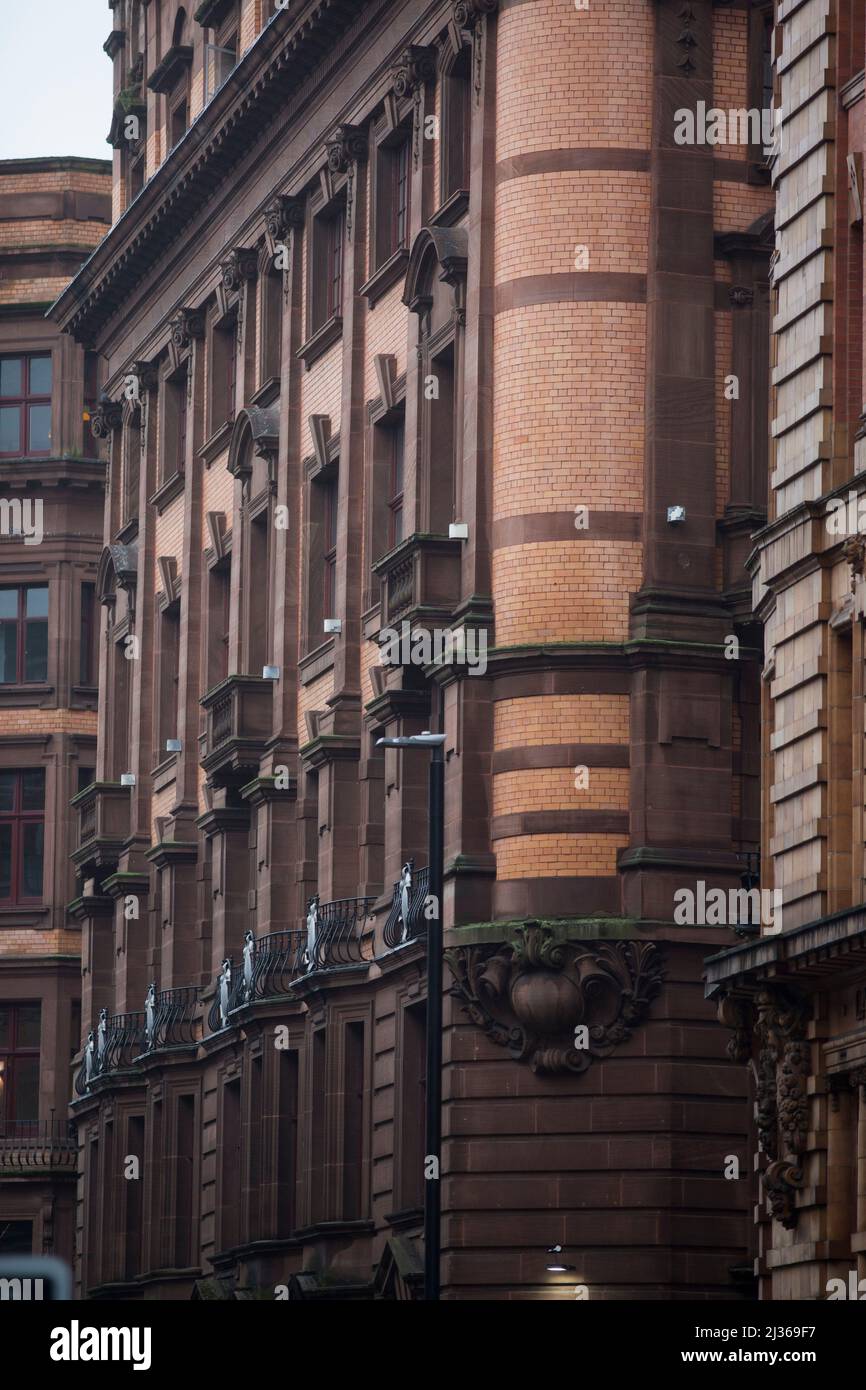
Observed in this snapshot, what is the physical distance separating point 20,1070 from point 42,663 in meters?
9.83

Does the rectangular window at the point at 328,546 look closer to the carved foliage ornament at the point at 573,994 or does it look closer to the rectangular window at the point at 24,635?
the carved foliage ornament at the point at 573,994

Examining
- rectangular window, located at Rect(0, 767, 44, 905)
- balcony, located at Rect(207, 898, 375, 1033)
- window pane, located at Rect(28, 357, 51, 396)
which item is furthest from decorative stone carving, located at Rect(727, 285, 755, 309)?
window pane, located at Rect(28, 357, 51, 396)

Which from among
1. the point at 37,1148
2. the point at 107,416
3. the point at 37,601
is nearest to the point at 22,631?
the point at 37,601

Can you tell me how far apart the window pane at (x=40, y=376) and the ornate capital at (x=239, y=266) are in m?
20.5

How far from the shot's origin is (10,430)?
80.6 meters

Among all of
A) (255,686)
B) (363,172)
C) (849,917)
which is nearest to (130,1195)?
(255,686)

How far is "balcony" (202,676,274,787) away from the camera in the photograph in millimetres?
55844

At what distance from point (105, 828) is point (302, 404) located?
1394 centimetres

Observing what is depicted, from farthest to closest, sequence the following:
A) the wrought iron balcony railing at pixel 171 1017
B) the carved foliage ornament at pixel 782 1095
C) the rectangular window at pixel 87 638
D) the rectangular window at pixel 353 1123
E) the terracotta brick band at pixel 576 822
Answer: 1. the rectangular window at pixel 87 638
2. the wrought iron balcony railing at pixel 171 1017
3. the rectangular window at pixel 353 1123
4. the terracotta brick band at pixel 576 822
5. the carved foliage ornament at pixel 782 1095

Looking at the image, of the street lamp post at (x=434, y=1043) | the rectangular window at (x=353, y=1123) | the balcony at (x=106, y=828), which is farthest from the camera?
the balcony at (x=106, y=828)

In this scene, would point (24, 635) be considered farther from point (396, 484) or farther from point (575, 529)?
point (575, 529)

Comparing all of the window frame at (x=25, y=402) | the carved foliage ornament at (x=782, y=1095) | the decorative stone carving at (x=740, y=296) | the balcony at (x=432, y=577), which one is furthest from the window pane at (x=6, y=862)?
the carved foliage ornament at (x=782, y=1095)

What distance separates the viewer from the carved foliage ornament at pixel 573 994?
41.8 metres

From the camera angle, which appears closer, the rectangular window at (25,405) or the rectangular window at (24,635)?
the rectangular window at (24,635)
